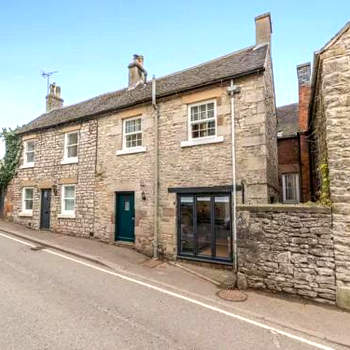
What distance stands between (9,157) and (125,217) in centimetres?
1053

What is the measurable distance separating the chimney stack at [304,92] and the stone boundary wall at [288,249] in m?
9.56

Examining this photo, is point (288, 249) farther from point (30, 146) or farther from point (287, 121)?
point (30, 146)

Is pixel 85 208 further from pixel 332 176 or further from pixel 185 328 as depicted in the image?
pixel 332 176

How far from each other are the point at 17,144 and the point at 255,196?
15.4m

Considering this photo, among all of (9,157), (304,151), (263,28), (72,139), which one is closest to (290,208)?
(263,28)

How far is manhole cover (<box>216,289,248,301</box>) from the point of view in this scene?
244 inches

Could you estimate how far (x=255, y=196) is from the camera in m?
8.27

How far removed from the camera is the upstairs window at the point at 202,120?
31.1 ft

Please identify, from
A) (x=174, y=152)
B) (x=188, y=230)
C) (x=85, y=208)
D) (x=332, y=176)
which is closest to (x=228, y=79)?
(x=174, y=152)

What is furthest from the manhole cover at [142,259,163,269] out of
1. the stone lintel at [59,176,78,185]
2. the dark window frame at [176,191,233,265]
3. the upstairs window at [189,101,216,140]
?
the stone lintel at [59,176,78,185]

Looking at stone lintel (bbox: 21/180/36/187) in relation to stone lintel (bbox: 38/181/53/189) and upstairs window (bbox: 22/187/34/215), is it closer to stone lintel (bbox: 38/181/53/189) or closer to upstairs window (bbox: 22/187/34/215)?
upstairs window (bbox: 22/187/34/215)

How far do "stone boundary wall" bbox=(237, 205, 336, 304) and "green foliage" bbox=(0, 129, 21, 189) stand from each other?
15.2 meters

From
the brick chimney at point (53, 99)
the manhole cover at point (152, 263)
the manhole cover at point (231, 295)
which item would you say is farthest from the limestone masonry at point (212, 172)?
the brick chimney at point (53, 99)

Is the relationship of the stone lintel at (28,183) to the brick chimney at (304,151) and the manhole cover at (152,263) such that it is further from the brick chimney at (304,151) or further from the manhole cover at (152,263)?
the brick chimney at (304,151)
